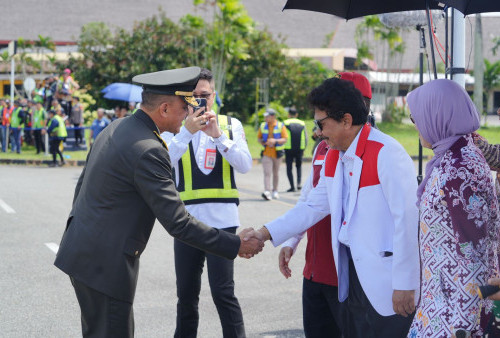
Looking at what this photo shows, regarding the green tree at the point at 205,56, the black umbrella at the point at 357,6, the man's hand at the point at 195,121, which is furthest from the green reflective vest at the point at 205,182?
the green tree at the point at 205,56

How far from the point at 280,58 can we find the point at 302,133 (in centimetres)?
2285

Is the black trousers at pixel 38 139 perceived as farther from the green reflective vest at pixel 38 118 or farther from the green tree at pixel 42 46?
the green tree at pixel 42 46

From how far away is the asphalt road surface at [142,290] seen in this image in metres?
6.31

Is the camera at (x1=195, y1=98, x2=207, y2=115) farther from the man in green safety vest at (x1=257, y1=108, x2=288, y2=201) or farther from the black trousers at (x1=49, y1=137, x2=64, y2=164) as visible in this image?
the black trousers at (x1=49, y1=137, x2=64, y2=164)

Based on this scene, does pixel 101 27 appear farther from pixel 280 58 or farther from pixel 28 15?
pixel 28 15

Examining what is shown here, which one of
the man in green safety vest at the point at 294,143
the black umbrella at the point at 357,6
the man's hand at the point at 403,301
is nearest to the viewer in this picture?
the man's hand at the point at 403,301

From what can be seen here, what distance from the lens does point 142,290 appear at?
24.8 ft

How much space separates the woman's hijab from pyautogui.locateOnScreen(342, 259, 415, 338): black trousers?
0.77 m

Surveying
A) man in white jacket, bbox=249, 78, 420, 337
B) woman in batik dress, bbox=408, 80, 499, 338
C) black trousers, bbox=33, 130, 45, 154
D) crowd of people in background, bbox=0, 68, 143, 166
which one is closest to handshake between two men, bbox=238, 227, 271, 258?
man in white jacket, bbox=249, 78, 420, 337

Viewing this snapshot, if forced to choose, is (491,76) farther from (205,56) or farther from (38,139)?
(38,139)

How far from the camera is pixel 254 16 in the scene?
211 feet

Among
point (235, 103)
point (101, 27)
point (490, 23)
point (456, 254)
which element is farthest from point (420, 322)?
point (490, 23)

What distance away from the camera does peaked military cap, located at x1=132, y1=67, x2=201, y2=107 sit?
3760 millimetres

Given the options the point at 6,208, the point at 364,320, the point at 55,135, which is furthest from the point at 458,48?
the point at 55,135
